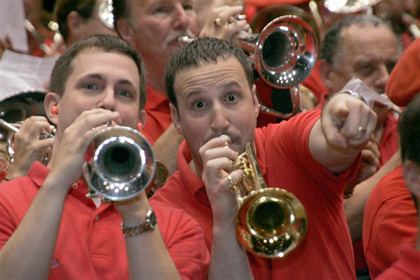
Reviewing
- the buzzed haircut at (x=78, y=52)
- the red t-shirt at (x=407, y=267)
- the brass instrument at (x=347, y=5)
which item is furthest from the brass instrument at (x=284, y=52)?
the brass instrument at (x=347, y=5)

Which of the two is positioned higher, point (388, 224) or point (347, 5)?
point (388, 224)

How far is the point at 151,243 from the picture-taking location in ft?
9.24

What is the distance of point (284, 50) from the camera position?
4156mm

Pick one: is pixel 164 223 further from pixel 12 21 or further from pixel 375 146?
pixel 12 21

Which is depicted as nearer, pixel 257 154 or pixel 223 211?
pixel 223 211

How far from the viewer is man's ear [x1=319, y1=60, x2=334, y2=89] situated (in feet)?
16.0

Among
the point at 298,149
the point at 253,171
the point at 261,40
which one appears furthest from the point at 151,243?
the point at 261,40

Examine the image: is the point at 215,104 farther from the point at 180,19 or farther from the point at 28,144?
the point at 180,19

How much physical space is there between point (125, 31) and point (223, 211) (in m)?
1.97

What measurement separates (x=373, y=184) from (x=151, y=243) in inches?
66.8

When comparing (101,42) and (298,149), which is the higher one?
(101,42)

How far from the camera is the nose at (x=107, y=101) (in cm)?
309

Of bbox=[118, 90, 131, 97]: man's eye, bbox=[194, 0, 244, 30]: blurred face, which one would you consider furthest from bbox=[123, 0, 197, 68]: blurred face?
bbox=[118, 90, 131, 97]: man's eye

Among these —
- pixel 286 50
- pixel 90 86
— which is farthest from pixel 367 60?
pixel 90 86
